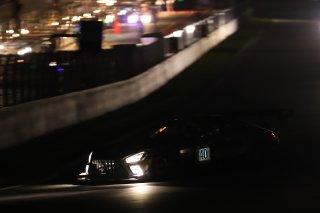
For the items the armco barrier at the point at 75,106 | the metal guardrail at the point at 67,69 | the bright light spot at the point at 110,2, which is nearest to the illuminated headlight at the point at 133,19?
the bright light spot at the point at 110,2

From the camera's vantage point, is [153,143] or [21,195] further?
[153,143]

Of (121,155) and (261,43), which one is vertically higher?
(121,155)

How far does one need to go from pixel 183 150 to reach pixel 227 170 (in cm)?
92

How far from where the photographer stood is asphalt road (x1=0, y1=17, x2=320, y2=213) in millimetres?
11031

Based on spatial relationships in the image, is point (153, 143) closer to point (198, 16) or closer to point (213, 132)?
point (213, 132)

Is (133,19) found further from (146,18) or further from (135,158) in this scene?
(135,158)

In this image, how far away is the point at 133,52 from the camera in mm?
28906

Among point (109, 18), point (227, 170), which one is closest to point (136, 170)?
point (227, 170)

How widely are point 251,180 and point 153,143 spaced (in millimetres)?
2202

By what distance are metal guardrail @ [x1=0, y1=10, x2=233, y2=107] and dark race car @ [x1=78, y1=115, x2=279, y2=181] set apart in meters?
4.94

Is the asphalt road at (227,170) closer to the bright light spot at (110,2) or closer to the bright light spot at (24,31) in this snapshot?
the bright light spot at (24,31)

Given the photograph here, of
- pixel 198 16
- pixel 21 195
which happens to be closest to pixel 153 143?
pixel 21 195

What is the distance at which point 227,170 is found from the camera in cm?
1509

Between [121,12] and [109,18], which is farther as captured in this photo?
[121,12]
